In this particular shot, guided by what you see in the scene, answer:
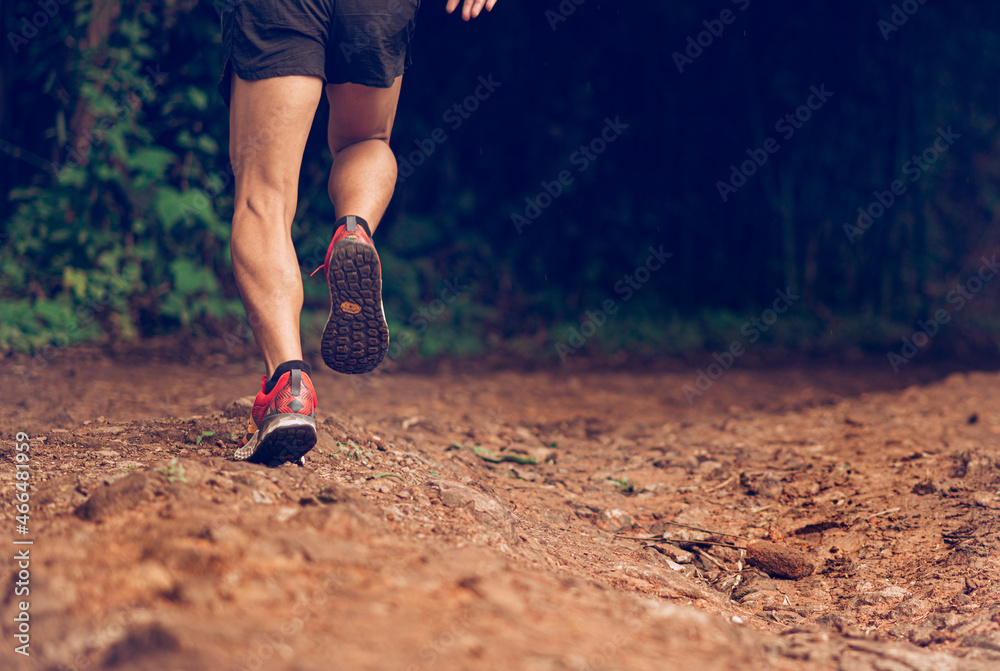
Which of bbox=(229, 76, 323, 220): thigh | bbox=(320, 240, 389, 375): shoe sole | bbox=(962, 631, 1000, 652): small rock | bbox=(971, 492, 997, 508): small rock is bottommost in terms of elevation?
bbox=(962, 631, 1000, 652): small rock

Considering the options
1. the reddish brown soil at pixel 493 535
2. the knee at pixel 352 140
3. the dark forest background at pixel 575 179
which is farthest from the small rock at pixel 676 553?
the dark forest background at pixel 575 179

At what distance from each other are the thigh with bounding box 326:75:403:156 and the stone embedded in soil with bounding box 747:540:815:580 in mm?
1461

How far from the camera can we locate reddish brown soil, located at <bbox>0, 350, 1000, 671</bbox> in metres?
1.04

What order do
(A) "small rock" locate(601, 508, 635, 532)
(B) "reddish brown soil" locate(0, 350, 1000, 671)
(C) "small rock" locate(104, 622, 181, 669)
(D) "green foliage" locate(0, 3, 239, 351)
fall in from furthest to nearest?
(D) "green foliage" locate(0, 3, 239, 351)
(A) "small rock" locate(601, 508, 635, 532)
(B) "reddish brown soil" locate(0, 350, 1000, 671)
(C) "small rock" locate(104, 622, 181, 669)

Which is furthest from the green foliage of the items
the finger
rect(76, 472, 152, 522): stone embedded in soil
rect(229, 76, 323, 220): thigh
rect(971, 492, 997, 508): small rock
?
rect(971, 492, 997, 508): small rock

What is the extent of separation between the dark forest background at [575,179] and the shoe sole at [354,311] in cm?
230

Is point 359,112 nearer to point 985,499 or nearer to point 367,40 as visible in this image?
point 367,40

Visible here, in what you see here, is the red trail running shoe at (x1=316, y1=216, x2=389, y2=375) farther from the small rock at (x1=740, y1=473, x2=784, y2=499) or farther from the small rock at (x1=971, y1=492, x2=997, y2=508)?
the small rock at (x1=971, y1=492, x2=997, y2=508)

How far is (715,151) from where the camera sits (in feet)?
18.8

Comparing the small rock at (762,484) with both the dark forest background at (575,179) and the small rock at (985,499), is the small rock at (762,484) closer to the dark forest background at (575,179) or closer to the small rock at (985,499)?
the small rock at (985,499)

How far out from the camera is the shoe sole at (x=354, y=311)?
187cm

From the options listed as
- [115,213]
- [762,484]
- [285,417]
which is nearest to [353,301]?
[285,417]

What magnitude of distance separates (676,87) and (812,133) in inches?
46.7

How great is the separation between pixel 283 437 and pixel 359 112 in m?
0.92
